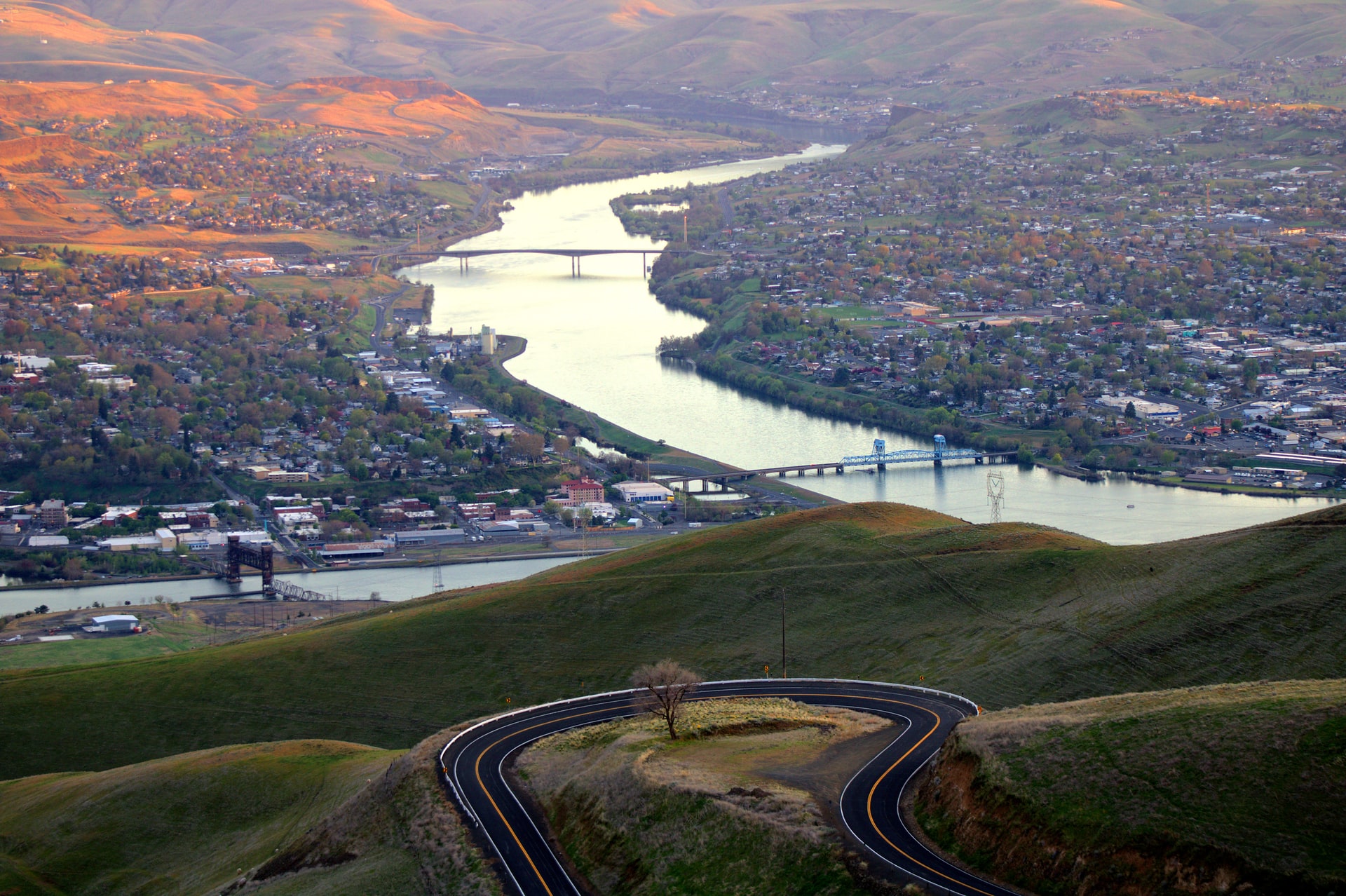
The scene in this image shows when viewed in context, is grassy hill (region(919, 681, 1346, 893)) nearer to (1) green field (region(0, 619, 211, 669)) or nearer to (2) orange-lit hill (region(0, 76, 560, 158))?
(1) green field (region(0, 619, 211, 669))

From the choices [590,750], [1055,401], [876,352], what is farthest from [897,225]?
[590,750]

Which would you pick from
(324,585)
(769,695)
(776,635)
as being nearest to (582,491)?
(324,585)

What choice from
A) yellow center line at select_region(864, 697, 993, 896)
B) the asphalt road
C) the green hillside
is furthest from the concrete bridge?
yellow center line at select_region(864, 697, 993, 896)

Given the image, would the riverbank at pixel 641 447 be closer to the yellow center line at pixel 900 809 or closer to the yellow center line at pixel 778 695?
the yellow center line at pixel 778 695

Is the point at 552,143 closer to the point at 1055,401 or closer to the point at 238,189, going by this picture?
the point at 238,189

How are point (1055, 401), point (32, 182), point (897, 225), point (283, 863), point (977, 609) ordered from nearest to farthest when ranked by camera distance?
point (283, 863) < point (977, 609) < point (1055, 401) < point (897, 225) < point (32, 182)
